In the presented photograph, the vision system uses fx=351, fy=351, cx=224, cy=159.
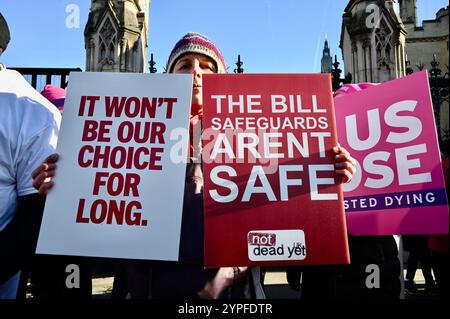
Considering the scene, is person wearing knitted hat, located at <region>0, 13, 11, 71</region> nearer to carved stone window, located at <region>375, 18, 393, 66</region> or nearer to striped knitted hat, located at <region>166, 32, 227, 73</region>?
striped knitted hat, located at <region>166, 32, 227, 73</region>

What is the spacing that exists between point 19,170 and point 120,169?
0.38 m

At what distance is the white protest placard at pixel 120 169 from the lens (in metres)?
1.26

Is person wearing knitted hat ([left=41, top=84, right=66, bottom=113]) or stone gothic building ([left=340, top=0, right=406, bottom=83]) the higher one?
stone gothic building ([left=340, top=0, right=406, bottom=83])

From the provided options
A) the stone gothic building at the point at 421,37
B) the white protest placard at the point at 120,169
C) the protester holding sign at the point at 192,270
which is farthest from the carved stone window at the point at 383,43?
the stone gothic building at the point at 421,37

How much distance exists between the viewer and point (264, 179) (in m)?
1.34

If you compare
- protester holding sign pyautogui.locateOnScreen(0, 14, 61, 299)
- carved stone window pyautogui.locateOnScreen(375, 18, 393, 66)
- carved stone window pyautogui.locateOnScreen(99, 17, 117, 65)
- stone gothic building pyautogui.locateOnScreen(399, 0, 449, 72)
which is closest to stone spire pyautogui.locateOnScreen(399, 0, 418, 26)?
stone gothic building pyautogui.locateOnScreen(399, 0, 449, 72)

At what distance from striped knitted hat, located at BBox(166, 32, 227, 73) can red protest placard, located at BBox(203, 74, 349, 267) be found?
32 cm

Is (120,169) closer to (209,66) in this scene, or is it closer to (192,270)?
(192,270)

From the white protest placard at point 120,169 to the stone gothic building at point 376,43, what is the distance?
25.2ft

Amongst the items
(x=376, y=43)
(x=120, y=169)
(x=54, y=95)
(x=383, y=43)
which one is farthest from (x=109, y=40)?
(x=120, y=169)

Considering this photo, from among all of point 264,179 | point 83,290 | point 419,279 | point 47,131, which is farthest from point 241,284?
point 419,279

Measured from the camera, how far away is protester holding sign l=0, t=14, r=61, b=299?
1.30 m

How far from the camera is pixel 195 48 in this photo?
167cm

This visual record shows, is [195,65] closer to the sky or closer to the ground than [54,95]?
closer to the ground
